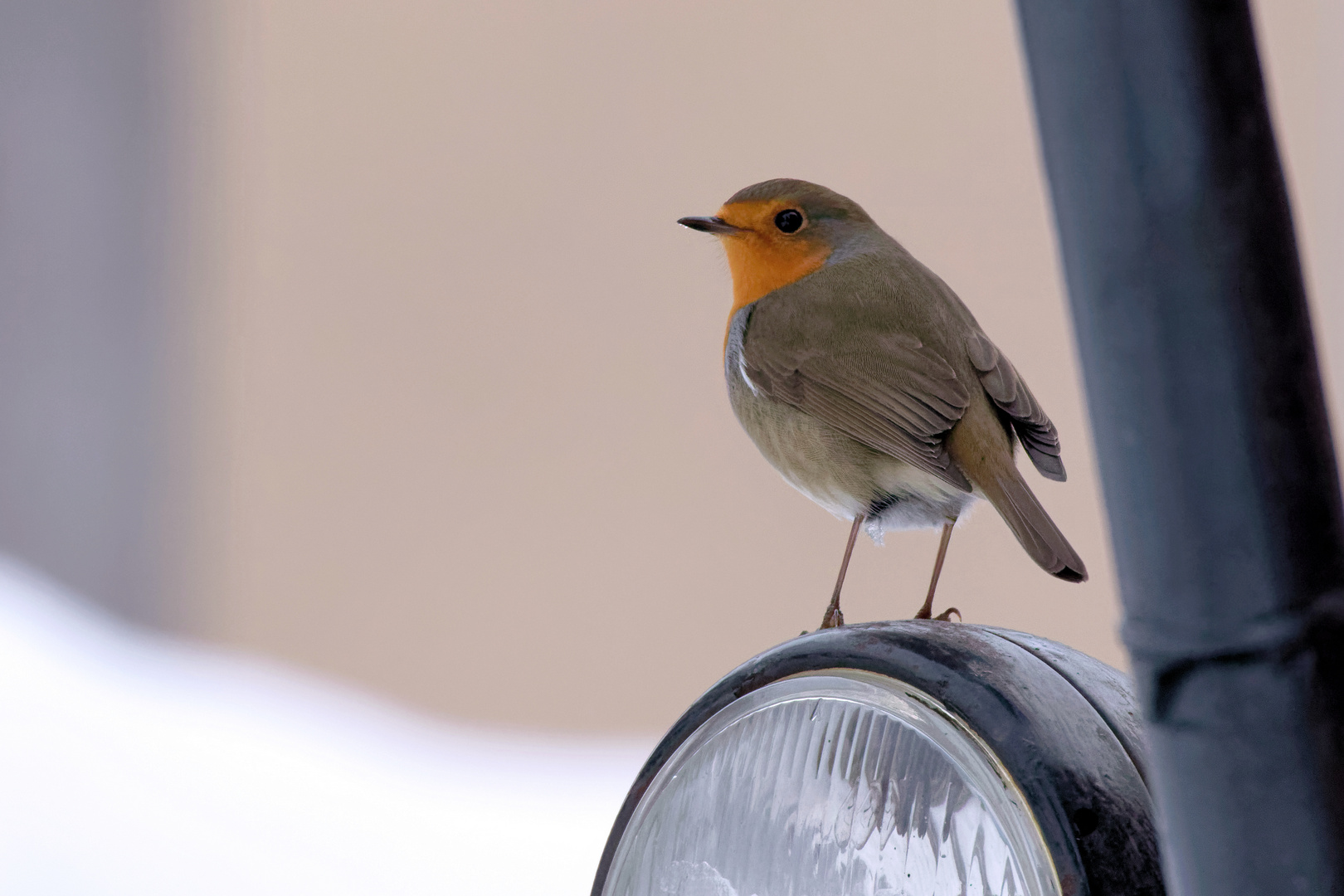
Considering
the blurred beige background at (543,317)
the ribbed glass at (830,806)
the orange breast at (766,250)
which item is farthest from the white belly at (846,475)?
the blurred beige background at (543,317)

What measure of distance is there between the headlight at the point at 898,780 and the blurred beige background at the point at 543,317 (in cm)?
264

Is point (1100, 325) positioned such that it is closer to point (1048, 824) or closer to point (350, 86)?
point (1048, 824)

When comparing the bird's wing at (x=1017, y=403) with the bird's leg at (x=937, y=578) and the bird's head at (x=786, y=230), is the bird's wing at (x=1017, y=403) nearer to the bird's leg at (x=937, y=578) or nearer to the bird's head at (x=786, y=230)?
the bird's leg at (x=937, y=578)

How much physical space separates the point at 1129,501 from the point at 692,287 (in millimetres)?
3202

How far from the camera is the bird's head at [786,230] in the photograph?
1.30 m

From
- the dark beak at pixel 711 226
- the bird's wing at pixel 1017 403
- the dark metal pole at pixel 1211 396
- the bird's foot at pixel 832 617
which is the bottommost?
the bird's foot at pixel 832 617

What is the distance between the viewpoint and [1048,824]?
0.51m

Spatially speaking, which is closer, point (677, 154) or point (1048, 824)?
point (1048, 824)

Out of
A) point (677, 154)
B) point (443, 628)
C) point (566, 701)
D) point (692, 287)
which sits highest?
point (677, 154)

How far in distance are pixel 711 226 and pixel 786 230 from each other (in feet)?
0.27

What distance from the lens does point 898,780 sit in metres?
0.58

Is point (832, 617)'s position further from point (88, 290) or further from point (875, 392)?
point (88, 290)

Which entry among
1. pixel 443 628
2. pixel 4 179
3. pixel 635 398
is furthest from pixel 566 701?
pixel 4 179

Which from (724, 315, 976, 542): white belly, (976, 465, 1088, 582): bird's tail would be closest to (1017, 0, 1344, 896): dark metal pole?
(976, 465, 1088, 582): bird's tail
